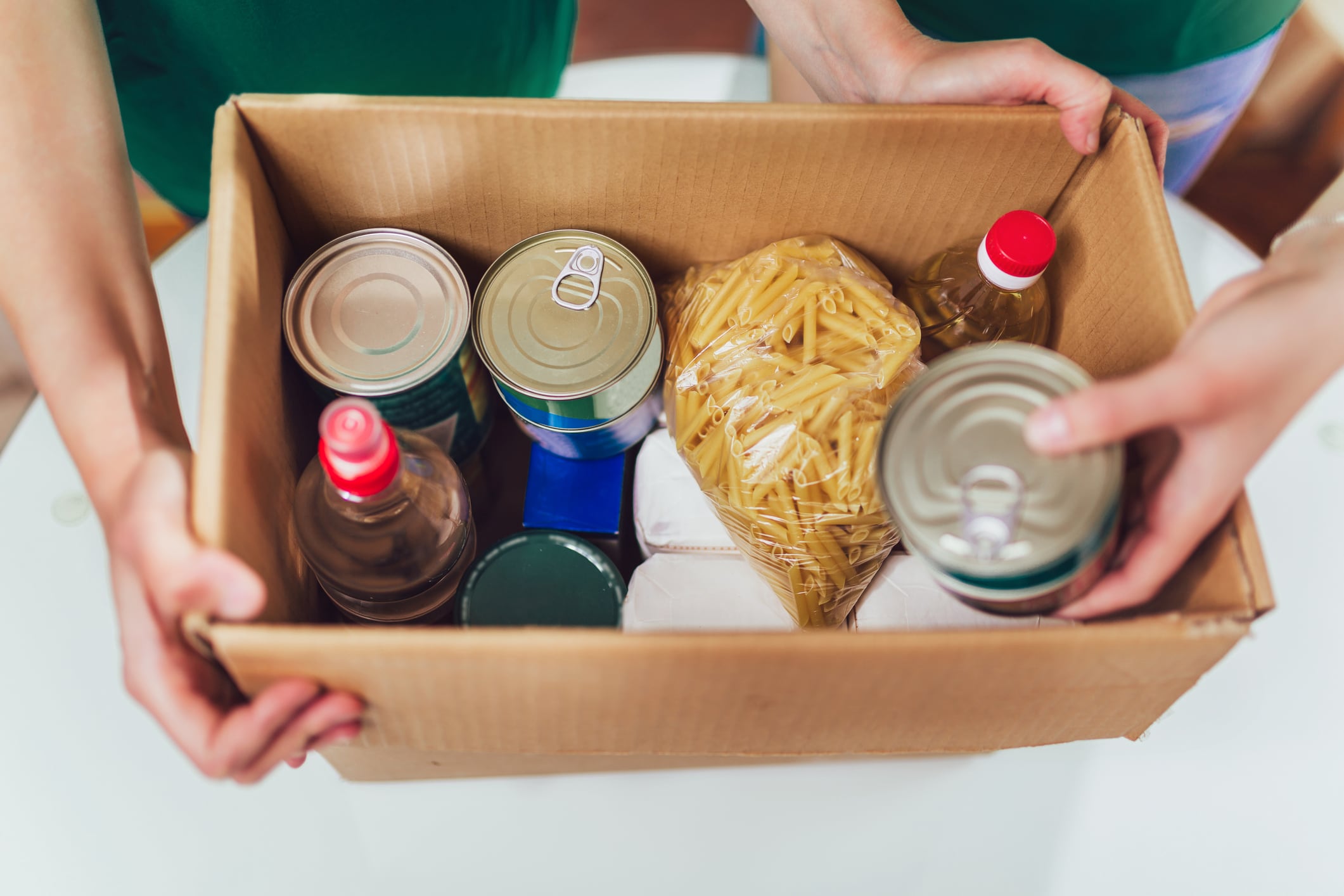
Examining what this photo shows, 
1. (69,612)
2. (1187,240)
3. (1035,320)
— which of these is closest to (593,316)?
(1035,320)

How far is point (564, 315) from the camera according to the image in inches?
28.3

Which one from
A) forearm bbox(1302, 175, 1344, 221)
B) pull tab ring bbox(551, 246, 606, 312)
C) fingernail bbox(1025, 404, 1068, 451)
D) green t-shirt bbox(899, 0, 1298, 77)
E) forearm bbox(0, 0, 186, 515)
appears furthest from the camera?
forearm bbox(1302, 175, 1344, 221)

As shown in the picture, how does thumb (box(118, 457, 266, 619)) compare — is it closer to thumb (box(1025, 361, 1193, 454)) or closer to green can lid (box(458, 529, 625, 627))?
green can lid (box(458, 529, 625, 627))

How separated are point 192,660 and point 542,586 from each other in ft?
0.95

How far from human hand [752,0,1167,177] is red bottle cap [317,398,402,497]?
22.2 inches

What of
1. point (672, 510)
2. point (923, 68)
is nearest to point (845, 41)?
point (923, 68)

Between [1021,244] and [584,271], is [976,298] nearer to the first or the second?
[1021,244]

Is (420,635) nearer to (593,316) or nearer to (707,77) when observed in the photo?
(593,316)

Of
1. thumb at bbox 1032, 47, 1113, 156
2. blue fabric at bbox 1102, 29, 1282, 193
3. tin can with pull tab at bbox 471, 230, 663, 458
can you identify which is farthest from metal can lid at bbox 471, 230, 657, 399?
blue fabric at bbox 1102, 29, 1282, 193

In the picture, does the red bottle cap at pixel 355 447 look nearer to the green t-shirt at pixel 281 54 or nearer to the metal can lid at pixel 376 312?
the metal can lid at pixel 376 312

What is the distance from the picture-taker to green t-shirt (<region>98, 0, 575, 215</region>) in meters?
0.78

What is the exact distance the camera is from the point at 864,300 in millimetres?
709

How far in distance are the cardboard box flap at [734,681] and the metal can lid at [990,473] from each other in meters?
0.05

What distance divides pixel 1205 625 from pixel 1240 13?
2.21ft
